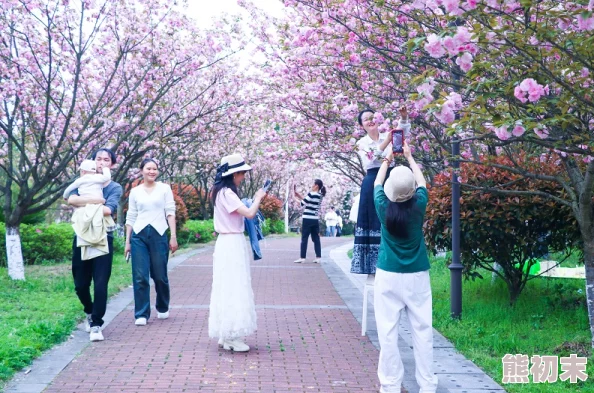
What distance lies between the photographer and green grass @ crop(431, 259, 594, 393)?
633 centimetres

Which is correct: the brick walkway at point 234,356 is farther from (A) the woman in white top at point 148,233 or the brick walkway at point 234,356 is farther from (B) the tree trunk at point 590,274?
(B) the tree trunk at point 590,274

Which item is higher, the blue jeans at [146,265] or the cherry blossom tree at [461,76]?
the cherry blossom tree at [461,76]

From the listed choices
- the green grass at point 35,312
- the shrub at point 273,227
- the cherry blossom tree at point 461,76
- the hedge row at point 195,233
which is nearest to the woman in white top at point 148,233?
the green grass at point 35,312

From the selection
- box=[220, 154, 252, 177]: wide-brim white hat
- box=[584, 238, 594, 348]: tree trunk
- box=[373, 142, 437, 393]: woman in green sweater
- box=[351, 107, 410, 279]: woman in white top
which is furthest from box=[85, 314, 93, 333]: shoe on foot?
box=[584, 238, 594, 348]: tree trunk

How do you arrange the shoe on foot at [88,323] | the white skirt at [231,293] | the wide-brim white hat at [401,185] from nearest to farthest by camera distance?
the wide-brim white hat at [401,185]
the white skirt at [231,293]
the shoe on foot at [88,323]

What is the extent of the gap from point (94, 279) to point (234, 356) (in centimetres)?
176

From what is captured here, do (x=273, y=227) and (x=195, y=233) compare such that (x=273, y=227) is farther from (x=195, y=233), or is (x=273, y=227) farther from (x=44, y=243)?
(x=44, y=243)

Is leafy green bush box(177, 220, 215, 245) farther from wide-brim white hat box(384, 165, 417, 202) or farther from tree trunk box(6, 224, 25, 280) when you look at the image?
wide-brim white hat box(384, 165, 417, 202)

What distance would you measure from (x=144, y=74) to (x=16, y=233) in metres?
3.24

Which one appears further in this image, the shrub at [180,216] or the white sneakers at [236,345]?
the shrub at [180,216]

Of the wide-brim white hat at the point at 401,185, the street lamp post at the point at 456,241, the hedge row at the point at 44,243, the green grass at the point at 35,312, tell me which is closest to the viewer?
the wide-brim white hat at the point at 401,185

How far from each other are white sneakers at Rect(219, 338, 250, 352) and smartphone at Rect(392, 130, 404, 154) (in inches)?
90.5

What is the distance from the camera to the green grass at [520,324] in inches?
249

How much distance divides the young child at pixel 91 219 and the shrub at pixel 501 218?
340cm
